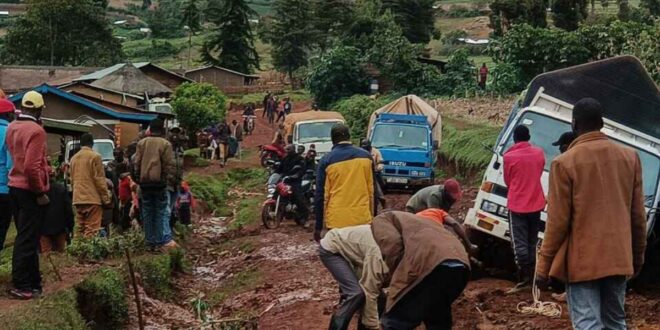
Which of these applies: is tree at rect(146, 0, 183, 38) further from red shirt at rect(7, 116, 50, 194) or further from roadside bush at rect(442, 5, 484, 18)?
red shirt at rect(7, 116, 50, 194)

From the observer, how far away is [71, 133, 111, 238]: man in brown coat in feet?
41.3

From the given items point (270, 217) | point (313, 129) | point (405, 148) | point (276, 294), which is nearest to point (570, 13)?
point (313, 129)

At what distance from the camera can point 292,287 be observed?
12.9m

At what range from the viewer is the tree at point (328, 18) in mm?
75688

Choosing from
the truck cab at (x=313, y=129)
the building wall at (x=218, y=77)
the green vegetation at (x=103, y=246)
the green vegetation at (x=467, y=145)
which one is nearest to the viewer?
the green vegetation at (x=103, y=246)

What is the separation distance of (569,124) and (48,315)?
23.1 feet

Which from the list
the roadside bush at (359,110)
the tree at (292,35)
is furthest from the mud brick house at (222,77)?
the roadside bush at (359,110)

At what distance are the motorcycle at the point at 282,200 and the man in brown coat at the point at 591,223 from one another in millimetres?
12129

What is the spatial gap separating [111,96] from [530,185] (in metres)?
38.1

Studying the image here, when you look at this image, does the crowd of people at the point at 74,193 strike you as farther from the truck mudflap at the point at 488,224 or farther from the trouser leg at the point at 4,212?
the truck mudflap at the point at 488,224

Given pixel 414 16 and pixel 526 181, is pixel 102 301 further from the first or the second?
pixel 414 16

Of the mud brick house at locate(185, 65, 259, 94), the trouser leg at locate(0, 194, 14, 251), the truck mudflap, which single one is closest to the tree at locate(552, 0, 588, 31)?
the mud brick house at locate(185, 65, 259, 94)

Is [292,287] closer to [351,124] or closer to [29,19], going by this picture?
[351,124]

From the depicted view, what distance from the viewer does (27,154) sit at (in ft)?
28.4
